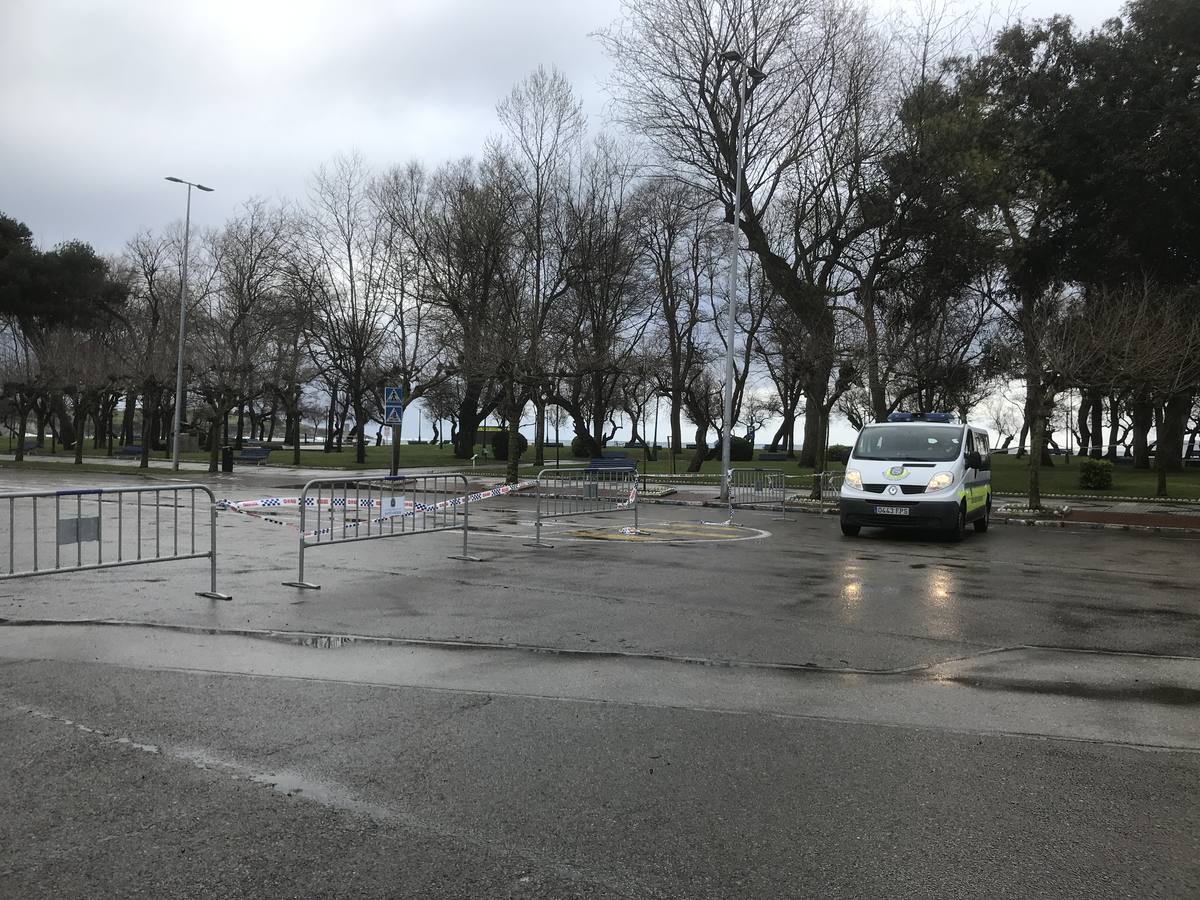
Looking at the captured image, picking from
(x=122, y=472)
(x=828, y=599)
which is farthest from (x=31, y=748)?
(x=122, y=472)

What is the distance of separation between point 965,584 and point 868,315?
2036 cm

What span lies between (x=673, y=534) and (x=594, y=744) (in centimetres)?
1114

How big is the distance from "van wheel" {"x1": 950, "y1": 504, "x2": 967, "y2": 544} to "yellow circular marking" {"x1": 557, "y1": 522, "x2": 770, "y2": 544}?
3.17m

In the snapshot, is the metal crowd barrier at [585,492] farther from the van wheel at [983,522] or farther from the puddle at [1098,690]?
the puddle at [1098,690]

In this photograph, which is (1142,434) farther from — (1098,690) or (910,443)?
(1098,690)

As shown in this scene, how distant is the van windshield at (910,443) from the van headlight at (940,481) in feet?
1.45

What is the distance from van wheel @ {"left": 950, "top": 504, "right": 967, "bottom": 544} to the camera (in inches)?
620

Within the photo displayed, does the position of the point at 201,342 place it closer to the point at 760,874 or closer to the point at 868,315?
the point at 868,315

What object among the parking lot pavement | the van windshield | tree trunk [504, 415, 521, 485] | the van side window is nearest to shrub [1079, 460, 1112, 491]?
the van side window

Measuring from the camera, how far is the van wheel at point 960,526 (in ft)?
51.6

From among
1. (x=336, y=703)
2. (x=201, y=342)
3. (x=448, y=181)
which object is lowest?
(x=336, y=703)

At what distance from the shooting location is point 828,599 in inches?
376

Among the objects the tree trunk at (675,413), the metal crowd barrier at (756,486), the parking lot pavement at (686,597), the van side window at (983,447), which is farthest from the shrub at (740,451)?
the parking lot pavement at (686,597)

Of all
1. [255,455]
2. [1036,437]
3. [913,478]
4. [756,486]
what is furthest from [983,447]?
[255,455]
